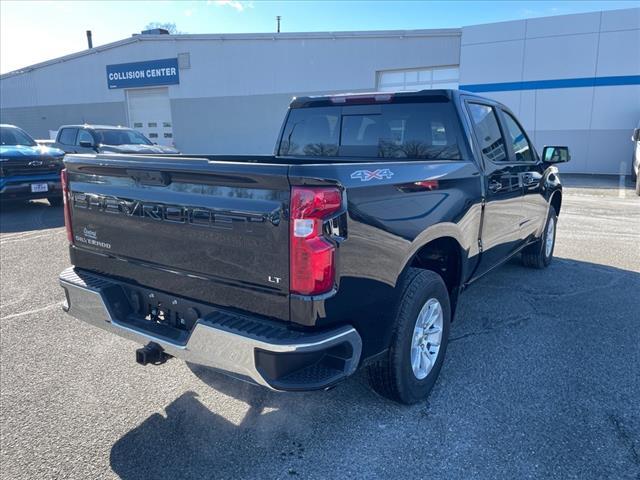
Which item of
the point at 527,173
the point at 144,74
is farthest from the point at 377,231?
the point at 144,74

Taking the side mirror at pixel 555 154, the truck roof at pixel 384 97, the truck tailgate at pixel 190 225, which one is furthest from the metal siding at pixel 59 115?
the truck tailgate at pixel 190 225

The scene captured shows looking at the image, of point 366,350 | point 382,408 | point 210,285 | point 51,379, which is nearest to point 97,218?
point 210,285

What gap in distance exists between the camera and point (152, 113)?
26.5 m

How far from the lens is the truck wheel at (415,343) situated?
276 cm

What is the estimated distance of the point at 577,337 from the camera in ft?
13.3

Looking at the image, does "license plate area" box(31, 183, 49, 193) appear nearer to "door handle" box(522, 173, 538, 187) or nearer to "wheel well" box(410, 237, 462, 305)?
"wheel well" box(410, 237, 462, 305)

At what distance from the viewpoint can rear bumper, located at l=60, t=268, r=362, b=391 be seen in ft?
7.07

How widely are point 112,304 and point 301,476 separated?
1.47 meters

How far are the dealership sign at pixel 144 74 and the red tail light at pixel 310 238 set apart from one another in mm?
25203

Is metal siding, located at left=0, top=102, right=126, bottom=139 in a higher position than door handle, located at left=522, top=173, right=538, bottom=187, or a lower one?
higher

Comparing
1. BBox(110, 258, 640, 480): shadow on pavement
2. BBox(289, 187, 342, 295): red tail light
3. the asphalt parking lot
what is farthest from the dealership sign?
BBox(289, 187, 342, 295): red tail light

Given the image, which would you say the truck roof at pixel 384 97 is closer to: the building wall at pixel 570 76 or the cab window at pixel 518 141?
the cab window at pixel 518 141

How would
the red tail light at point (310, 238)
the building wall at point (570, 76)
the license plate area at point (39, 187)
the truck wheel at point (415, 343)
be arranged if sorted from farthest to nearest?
the building wall at point (570, 76)
the license plate area at point (39, 187)
the truck wheel at point (415, 343)
the red tail light at point (310, 238)

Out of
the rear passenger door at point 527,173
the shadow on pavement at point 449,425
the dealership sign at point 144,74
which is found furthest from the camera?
the dealership sign at point 144,74
